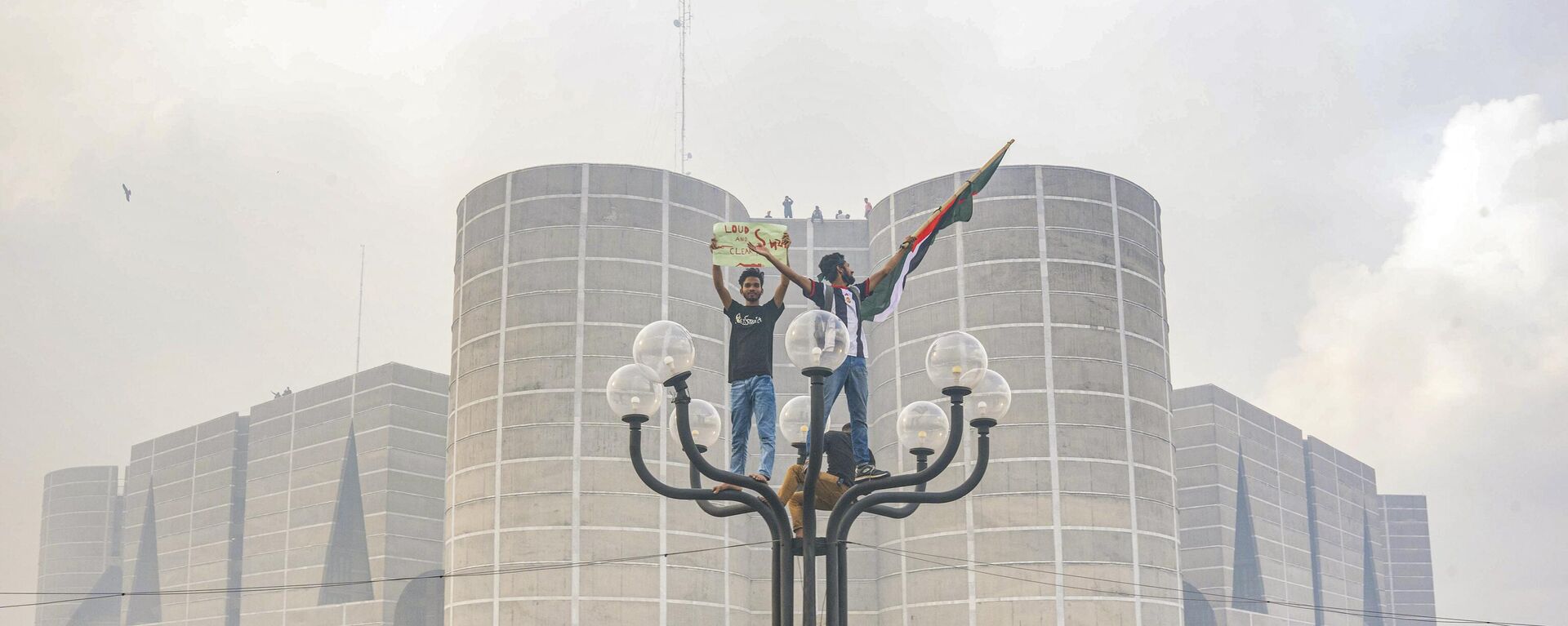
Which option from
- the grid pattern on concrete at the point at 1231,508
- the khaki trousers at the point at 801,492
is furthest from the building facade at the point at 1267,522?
the khaki trousers at the point at 801,492

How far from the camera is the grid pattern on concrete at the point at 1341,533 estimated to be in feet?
359

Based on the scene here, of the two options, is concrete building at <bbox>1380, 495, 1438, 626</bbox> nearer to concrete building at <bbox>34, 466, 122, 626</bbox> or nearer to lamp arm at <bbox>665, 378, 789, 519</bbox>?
concrete building at <bbox>34, 466, 122, 626</bbox>

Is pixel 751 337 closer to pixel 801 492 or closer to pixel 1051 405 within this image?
pixel 801 492

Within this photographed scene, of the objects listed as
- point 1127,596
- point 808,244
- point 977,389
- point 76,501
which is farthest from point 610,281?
point 76,501

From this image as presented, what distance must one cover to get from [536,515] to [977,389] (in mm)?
49414

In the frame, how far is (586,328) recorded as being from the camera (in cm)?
6372

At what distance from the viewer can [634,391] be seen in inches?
541

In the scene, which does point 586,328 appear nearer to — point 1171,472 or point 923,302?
point 923,302

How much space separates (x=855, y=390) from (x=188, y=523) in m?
108

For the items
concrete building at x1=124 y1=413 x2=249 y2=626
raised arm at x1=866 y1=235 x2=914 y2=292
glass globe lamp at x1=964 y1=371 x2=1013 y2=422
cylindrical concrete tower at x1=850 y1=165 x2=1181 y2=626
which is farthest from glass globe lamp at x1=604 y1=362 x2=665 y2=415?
concrete building at x1=124 y1=413 x2=249 y2=626

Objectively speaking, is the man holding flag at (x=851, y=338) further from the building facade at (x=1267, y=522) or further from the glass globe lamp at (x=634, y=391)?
the building facade at (x=1267, y=522)

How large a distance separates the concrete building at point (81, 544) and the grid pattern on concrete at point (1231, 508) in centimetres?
9296

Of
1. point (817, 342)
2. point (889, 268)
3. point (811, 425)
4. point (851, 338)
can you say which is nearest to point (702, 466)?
point (811, 425)

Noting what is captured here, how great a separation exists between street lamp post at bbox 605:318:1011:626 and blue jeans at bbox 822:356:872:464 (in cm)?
73
